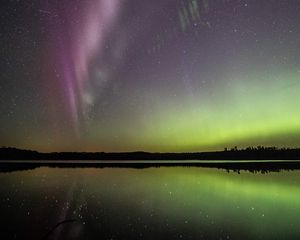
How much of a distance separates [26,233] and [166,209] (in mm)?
8566

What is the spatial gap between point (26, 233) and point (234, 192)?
60.1 feet

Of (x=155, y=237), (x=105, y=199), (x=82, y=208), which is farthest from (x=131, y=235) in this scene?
(x=105, y=199)

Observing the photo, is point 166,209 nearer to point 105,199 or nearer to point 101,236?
point 105,199

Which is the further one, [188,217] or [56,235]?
[188,217]

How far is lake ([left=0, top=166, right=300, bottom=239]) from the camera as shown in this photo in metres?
14.4

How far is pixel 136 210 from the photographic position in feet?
65.4

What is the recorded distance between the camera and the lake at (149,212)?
1436 cm

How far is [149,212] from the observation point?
19297 millimetres

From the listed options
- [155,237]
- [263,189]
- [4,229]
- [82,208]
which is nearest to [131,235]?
[155,237]

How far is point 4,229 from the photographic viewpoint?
14664 mm

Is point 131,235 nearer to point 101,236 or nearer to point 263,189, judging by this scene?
point 101,236

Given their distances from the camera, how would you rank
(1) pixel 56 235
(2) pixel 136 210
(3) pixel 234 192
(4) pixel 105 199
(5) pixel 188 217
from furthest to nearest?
(3) pixel 234 192, (4) pixel 105 199, (2) pixel 136 210, (5) pixel 188 217, (1) pixel 56 235

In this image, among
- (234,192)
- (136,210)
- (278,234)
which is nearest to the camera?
(278,234)

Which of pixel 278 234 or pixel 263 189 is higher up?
pixel 263 189
